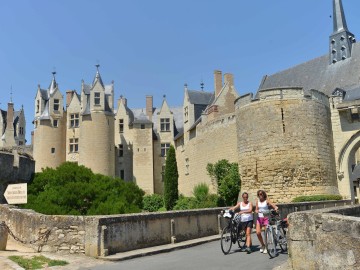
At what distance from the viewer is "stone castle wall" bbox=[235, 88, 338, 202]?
21.6 metres

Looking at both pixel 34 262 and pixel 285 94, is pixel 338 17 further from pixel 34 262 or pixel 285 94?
pixel 34 262

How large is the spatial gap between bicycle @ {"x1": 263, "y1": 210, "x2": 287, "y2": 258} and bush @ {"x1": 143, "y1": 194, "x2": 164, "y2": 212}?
26.0m

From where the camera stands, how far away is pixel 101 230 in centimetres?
804

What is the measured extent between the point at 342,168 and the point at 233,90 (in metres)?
13.8

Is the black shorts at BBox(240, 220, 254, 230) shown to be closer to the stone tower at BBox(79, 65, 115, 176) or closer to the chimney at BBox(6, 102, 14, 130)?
the stone tower at BBox(79, 65, 115, 176)

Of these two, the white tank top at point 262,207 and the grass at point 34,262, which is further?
the white tank top at point 262,207

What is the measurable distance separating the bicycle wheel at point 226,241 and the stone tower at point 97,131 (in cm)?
2849

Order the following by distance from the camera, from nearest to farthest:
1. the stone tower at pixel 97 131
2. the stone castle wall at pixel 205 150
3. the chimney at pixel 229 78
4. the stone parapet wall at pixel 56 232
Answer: the stone parapet wall at pixel 56 232 < the stone castle wall at pixel 205 150 < the chimney at pixel 229 78 < the stone tower at pixel 97 131

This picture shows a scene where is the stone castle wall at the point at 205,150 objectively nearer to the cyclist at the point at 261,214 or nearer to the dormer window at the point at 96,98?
the dormer window at the point at 96,98

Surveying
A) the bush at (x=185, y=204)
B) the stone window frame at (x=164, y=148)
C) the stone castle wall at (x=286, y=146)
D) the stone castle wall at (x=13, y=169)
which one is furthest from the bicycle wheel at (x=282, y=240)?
the stone window frame at (x=164, y=148)

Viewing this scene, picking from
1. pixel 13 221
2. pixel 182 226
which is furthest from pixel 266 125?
pixel 13 221

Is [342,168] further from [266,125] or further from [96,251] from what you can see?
[96,251]

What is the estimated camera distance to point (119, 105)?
42.7 metres

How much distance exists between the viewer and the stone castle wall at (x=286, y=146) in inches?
852
